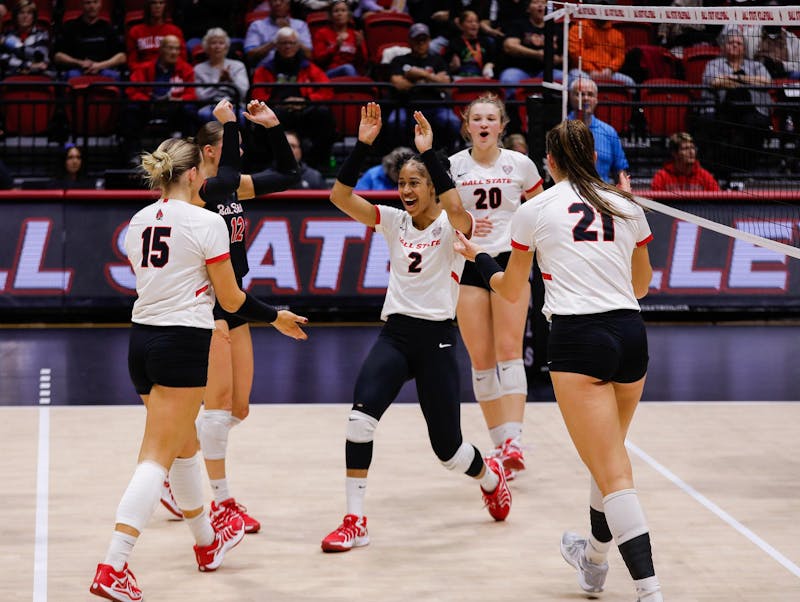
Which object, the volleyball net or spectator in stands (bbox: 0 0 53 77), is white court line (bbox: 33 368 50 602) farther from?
the volleyball net

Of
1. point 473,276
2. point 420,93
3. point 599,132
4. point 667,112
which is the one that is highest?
point 599,132

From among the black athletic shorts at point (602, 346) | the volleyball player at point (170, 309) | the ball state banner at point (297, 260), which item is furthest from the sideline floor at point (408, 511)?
the ball state banner at point (297, 260)

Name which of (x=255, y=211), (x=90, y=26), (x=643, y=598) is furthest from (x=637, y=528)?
(x=90, y=26)

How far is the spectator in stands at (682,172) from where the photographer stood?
12578 millimetres

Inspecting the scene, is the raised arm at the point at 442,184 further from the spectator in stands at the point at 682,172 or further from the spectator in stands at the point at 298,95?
the spectator in stands at the point at 298,95

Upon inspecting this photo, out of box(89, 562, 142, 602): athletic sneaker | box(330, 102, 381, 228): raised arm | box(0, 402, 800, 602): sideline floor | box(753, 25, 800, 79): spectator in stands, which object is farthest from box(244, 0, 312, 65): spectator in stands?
box(89, 562, 142, 602): athletic sneaker

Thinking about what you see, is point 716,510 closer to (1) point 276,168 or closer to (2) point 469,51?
(1) point 276,168

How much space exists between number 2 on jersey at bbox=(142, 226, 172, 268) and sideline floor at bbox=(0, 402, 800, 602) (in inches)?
62.3

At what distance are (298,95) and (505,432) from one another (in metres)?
7.17

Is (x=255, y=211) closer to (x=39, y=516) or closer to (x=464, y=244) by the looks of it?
(x=39, y=516)

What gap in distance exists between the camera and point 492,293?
8.23m

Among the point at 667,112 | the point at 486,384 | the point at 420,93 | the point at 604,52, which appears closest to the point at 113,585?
the point at 486,384

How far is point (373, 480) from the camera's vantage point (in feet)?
26.6

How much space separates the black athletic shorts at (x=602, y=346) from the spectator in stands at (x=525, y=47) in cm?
977
